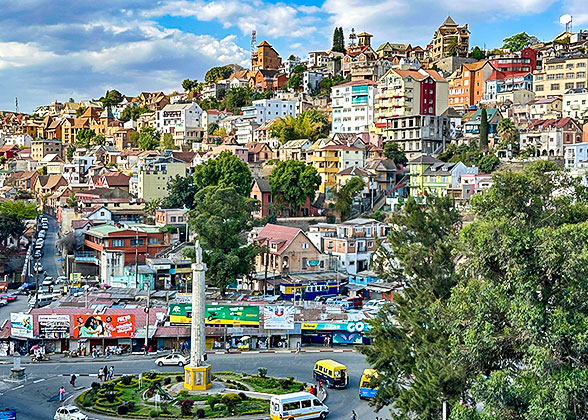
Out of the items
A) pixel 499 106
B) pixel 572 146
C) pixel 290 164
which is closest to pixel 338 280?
pixel 290 164

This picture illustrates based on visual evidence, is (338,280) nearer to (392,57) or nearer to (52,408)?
(52,408)

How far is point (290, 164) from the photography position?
75938mm

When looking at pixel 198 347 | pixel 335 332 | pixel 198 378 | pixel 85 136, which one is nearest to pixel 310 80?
pixel 85 136

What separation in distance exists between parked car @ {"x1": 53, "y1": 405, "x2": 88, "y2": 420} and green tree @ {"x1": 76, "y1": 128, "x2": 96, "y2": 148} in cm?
11594

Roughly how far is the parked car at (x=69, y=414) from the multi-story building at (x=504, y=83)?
273 ft

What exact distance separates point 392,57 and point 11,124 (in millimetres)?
101002

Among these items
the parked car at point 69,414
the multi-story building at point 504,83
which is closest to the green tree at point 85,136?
the multi-story building at point 504,83

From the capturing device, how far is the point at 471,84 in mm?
107625

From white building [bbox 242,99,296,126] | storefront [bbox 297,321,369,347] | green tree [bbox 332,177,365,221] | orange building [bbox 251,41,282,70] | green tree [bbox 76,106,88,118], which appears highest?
orange building [bbox 251,41,282,70]

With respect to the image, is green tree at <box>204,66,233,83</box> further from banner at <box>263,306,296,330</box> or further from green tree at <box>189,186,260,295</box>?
banner at <box>263,306,296,330</box>

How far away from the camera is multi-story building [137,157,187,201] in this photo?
→ 87250mm

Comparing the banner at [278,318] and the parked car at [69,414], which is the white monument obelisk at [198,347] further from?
the banner at [278,318]

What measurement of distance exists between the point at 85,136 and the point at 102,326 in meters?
111

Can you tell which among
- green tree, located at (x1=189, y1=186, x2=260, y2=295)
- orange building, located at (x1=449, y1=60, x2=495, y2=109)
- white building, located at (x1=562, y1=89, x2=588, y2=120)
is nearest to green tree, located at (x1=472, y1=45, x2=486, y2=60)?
orange building, located at (x1=449, y1=60, x2=495, y2=109)
